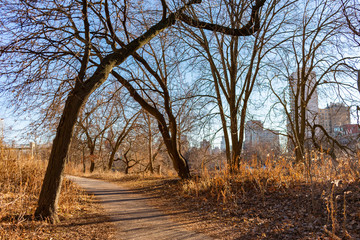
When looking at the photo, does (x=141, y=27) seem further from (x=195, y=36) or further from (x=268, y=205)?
(x=268, y=205)

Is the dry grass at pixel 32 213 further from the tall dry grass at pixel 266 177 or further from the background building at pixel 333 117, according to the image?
the background building at pixel 333 117

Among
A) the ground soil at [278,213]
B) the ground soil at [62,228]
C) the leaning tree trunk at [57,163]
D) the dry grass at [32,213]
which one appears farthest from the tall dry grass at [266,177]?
the leaning tree trunk at [57,163]

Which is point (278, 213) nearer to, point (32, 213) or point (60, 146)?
point (60, 146)

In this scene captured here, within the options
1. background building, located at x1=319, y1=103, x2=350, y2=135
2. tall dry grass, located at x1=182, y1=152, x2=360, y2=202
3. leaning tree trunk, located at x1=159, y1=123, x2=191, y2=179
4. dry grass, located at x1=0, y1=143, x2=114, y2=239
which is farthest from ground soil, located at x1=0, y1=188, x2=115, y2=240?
background building, located at x1=319, y1=103, x2=350, y2=135

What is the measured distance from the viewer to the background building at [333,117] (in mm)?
10250

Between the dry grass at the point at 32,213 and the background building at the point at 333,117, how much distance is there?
9.56m

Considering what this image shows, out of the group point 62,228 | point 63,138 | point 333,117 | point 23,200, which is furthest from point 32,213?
point 333,117

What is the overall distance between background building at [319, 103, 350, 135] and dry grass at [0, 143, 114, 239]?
376 inches

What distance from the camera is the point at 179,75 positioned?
36.2 feet

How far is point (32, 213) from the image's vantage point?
221 inches

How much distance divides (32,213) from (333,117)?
11.7 m

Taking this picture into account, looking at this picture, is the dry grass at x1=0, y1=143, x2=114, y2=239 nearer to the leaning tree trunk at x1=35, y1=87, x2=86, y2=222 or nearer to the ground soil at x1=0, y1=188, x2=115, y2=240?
the ground soil at x1=0, y1=188, x2=115, y2=240

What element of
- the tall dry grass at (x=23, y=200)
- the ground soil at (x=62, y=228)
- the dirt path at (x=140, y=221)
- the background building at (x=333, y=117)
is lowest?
the dirt path at (x=140, y=221)

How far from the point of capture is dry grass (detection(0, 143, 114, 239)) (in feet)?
15.5
